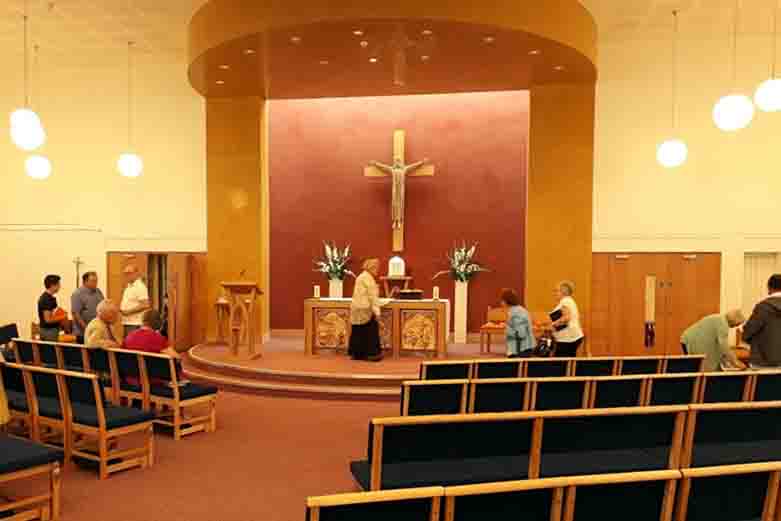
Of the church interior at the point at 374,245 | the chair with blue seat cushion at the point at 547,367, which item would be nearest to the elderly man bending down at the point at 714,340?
the church interior at the point at 374,245

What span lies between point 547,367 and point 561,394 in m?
0.94

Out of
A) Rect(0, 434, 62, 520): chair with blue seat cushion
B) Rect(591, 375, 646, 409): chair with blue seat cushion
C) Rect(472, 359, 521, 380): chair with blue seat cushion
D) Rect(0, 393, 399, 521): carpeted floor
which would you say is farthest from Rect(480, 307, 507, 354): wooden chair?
Rect(0, 434, 62, 520): chair with blue seat cushion

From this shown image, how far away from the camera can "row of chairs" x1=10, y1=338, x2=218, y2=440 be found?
18.4ft

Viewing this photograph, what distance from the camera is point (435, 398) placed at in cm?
417

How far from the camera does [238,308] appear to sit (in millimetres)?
8438

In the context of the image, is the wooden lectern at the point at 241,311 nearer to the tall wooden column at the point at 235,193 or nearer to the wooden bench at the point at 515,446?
the tall wooden column at the point at 235,193

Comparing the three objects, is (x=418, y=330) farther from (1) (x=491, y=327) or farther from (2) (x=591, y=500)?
(2) (x=591, y=500)

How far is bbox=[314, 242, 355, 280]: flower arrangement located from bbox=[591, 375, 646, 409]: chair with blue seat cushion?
264 inches

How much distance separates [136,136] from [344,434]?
25.0ft

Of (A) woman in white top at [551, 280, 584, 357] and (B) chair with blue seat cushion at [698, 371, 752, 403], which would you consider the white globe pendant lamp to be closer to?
(A) woman in white top at [551, 280, 584, 357]

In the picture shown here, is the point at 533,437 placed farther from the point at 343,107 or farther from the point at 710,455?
the point at 343,107

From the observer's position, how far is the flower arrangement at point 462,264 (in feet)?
34.1

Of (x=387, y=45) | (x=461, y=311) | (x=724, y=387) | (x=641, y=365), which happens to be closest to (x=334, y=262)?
(x=461, y=311)

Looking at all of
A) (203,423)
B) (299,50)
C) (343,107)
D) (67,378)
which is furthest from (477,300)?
(67,378)
